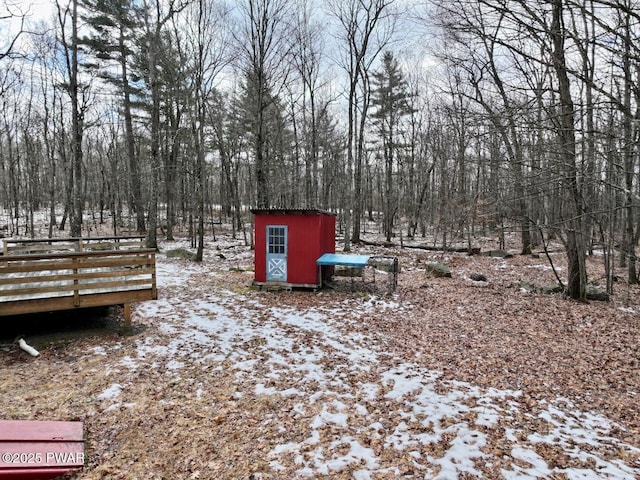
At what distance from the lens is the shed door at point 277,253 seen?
10031mm

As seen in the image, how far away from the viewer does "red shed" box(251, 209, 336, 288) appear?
991 cm

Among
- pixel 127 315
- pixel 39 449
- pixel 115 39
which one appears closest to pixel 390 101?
pixel 115 39

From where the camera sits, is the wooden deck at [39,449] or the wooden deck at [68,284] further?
the wooden deck at [68,284]

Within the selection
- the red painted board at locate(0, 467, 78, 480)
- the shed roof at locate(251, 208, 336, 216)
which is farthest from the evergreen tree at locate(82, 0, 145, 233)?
the red painted board at locate(0, 467, 78, 480)

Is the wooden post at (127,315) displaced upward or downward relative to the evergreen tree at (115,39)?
downward

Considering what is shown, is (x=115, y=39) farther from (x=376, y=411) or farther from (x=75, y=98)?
(x=376, y=411)

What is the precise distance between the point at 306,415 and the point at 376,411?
2.61ft

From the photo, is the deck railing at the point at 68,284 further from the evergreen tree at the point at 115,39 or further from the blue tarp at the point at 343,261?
the evergreen tree at the point at 115,39

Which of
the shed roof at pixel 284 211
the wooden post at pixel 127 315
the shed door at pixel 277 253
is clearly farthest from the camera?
the shed door at pixel 277 253

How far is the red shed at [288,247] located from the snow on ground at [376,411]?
3.18 m

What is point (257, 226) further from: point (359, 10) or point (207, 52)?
point (359, 10)

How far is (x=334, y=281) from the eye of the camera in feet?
36.7

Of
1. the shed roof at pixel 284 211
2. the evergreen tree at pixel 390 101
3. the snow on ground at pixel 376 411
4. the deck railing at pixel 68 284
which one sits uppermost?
the evergreen tree at pixel 390 101

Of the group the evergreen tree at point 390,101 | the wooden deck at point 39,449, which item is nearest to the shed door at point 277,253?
the wooden deck at point 39,449
